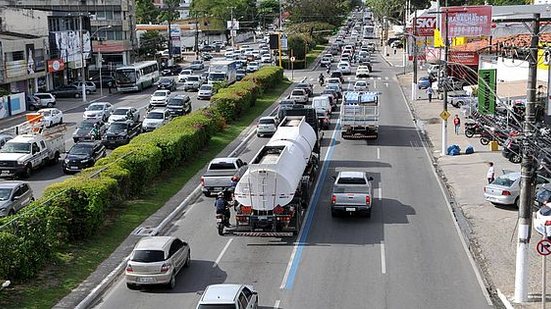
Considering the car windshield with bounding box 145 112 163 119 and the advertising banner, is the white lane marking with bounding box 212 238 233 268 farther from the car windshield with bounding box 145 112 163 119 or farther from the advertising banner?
the advertising banner

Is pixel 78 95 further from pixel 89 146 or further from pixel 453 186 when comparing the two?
pixel 453 186

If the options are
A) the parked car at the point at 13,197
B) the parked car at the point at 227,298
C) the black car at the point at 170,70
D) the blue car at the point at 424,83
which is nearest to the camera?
the parked car at the point at 227,298

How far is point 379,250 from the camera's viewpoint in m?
26.4

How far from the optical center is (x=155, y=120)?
52.7 meters

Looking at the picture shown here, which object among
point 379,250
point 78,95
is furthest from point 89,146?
point 78,95

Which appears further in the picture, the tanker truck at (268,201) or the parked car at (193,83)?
the parked car at (193,83)

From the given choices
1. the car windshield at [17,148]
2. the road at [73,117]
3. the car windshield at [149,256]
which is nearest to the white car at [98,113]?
the road at [73,117]

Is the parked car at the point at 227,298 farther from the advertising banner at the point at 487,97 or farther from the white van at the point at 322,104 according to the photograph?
the white van at the point at 322,104

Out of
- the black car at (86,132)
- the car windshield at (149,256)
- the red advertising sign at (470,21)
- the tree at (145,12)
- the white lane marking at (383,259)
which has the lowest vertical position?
the white lane marking at (383,259)

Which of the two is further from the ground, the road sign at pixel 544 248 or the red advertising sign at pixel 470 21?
the red advertising sign at pixel 470 21

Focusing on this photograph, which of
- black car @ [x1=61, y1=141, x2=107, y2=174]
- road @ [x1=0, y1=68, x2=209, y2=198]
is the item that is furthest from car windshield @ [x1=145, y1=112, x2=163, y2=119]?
black car @ [x1=61, y1=141, x2=107, y2=174]

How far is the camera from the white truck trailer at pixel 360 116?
47500mm

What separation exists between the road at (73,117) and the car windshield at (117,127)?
295 centimetres

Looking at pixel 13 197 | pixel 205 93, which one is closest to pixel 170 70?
pixel 205 93
